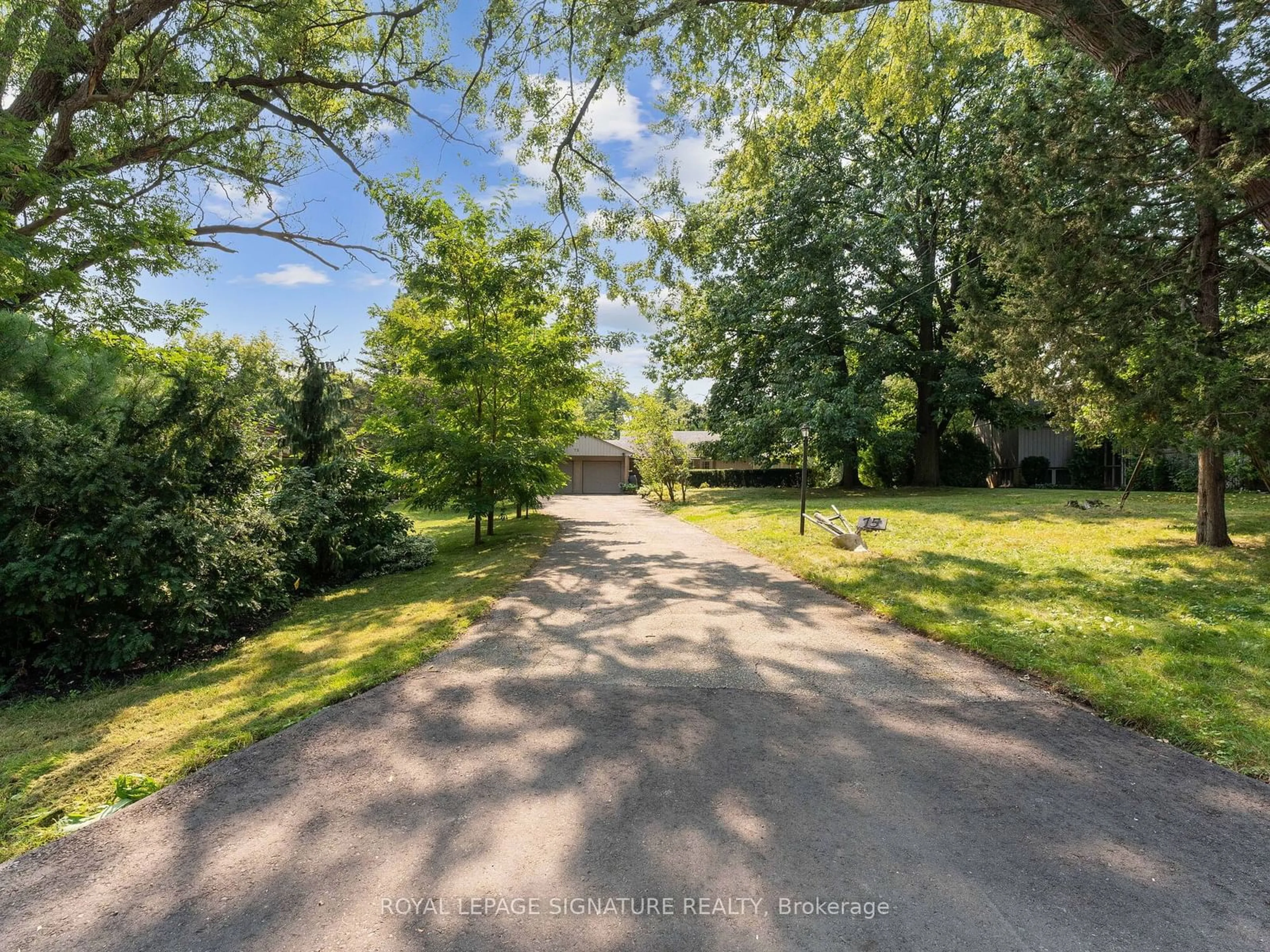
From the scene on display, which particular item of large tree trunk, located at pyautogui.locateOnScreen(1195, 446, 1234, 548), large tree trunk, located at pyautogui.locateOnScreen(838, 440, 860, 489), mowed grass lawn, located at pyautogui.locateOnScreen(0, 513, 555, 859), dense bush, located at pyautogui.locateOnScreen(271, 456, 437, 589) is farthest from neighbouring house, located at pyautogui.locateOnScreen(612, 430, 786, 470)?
mowed grass lawn, located at pyautogui.locateOnScreen(0, 513, 555, 859)

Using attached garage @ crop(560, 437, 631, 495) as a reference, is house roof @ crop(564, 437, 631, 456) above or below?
above

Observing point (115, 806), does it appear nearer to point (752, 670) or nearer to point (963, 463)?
point (752, 670)

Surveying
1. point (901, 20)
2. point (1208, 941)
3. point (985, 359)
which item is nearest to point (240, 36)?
point (901, 20)

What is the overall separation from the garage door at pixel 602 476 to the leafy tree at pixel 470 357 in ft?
92.5

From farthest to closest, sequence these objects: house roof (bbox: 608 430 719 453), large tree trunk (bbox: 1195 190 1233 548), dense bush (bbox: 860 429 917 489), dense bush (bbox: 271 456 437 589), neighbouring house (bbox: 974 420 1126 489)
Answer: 1. house roof (bbox: 608 430 719 453)
2. neighbouring house (bbox: 974 420 1126 489)
3. dense bush (bbox: 860 429 917 489)
4. dense bush (bbox: 271 456 437 589)
5. large tree trunk (bbox: 1195 190 1233 548)

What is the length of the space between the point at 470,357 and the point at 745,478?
2801 cm

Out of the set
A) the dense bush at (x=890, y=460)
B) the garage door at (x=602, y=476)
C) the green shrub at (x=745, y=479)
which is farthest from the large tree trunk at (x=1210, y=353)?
the garage door at (x=602, y=476)

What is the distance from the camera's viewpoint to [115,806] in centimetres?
280

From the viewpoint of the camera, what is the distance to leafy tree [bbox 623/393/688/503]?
23.0 metres

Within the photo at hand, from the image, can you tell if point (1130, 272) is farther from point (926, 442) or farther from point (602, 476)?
point (602, 476)

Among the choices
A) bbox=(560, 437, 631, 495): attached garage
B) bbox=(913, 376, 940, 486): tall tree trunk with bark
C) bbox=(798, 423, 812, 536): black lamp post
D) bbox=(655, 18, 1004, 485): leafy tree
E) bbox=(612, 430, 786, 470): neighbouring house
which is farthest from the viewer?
bbox=(560, 437, 631, 495): attached garage

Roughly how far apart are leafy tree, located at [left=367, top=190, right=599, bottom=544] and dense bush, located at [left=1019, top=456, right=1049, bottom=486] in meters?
21.6

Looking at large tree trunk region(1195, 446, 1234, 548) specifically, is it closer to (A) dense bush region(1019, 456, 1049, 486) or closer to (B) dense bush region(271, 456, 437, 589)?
(B) dense bush region(271, 456, 437, 589)

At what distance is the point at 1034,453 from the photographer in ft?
78.9
